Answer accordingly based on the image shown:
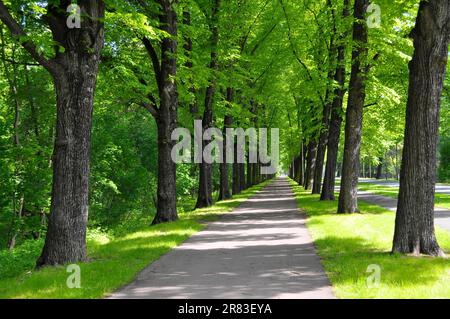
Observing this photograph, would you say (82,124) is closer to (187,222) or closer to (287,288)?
(287,288)

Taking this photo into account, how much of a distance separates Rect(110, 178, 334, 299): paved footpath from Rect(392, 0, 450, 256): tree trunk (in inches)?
82.1

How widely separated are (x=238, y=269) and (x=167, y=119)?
9.73m

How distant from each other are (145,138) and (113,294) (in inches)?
1213

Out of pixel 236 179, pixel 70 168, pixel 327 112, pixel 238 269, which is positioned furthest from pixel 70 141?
pixel 236 179

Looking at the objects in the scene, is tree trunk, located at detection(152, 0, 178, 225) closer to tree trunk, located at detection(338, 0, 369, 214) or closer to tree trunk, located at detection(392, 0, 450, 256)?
tree trunk, located at detection(338, 0, 369, 214)

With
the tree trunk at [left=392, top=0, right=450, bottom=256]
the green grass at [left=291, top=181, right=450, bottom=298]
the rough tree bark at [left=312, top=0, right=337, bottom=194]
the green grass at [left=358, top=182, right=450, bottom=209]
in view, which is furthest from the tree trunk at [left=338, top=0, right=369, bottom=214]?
the tree trunk at [left=392, top=0, right=450, bottom=256]

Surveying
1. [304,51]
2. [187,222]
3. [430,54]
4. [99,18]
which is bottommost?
[187,222]

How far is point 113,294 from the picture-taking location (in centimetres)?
688

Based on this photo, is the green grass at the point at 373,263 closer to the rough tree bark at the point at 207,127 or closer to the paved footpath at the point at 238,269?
the paved footpath at the point at 238,269

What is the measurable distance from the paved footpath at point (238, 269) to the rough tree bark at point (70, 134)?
1808 mm

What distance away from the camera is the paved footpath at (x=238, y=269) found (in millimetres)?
6859

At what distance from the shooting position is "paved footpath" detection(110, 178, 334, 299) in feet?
22.5
